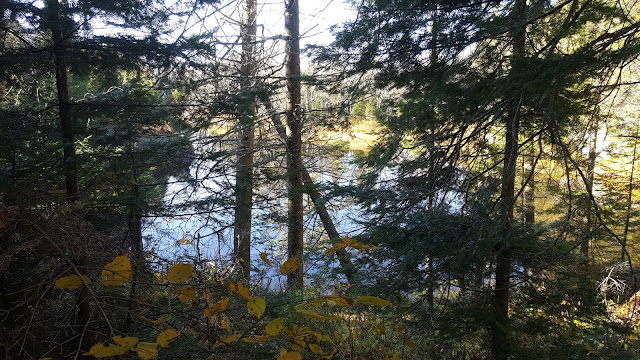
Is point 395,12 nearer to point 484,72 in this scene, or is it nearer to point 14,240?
point 484,72

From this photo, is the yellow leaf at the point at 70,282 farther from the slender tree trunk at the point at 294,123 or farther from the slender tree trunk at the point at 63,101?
the slender tree trunk at the point at 294,123

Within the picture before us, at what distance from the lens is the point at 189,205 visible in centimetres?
A: 572

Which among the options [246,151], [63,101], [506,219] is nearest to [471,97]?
[506,219]

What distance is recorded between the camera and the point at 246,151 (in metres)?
8.41

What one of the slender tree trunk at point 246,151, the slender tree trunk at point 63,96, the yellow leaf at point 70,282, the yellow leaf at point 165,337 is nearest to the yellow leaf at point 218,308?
the yellow leaf at point 165,337

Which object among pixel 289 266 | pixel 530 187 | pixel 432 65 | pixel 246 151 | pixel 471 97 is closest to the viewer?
pixel 289 266

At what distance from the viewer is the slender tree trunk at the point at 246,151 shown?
666 centimetres

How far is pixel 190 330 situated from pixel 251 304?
0.82 m

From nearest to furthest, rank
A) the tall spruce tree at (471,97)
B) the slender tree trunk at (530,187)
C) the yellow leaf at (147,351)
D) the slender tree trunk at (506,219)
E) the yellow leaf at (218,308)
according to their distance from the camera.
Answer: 1. the yellow leaf at (147,351)
2. the yellow leaf at (218,308)
3. the tall spruce tree at (471,97)
4. the slender tree trunk at (506,219)
5. the slender tree trunk at (530,187)

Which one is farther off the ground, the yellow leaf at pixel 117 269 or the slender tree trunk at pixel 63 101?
the slender tree trunk at pixel 63 101

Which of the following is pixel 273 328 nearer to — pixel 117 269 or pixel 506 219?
pixel 117 269

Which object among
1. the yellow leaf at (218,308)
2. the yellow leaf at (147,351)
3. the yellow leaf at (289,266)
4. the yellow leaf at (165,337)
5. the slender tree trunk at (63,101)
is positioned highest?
the slender tree trunk at (63,101)

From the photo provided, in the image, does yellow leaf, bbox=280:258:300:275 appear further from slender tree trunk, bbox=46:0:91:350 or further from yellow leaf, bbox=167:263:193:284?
slender tree trunk, bbox=46:0:91:350

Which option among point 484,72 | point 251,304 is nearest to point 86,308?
point 251,304
